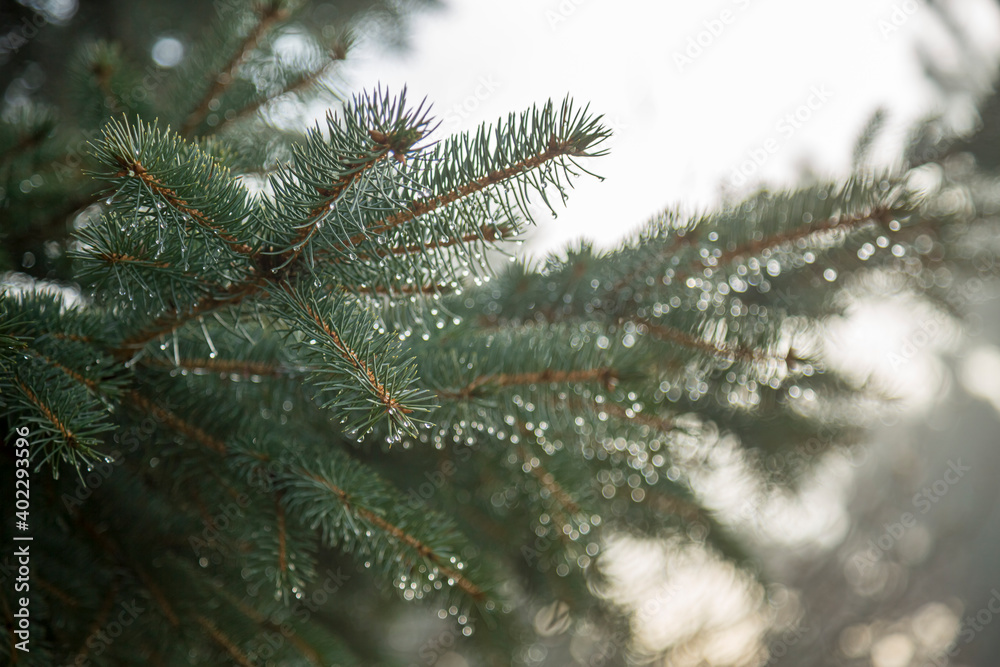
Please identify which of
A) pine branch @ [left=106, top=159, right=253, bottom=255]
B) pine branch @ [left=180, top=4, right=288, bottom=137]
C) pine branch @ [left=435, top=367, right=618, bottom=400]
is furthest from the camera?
pine branch @ [left=180, top=4, right=288, bottom=137]

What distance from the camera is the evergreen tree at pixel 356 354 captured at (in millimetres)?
305

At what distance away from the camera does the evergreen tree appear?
1.00 ft

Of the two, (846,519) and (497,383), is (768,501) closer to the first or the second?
(497,383)

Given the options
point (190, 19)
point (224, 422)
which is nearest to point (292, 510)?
point (224, 422)

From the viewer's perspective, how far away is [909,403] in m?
0.67

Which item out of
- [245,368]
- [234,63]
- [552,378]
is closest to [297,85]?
[234,63]

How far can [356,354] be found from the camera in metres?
0.31

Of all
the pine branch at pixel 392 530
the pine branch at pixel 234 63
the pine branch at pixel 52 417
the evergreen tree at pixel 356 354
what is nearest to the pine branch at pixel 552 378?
the evergreen tree at pixel 356 354

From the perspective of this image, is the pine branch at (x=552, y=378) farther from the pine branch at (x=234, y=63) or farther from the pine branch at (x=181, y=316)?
the pine branch at (x=234, y=63)

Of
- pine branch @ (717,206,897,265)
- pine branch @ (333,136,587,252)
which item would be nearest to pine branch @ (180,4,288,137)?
pine branch @ (333,136,587,252)

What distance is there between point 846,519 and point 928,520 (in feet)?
0.97

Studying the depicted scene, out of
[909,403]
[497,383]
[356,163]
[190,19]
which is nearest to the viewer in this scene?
[356,163]

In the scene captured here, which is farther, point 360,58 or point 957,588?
point 957,588

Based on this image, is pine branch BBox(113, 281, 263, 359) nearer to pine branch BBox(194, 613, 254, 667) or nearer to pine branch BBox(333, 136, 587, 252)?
pine branch BBox(333, 136, 587, 252)
